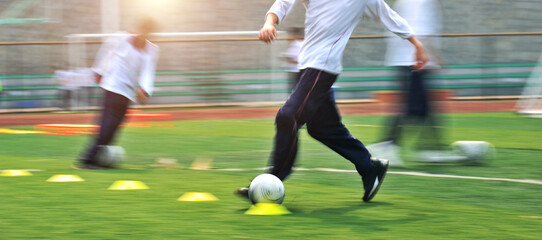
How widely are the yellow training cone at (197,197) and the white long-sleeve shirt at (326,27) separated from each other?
42.1 inches

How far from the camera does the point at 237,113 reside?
16406 mm

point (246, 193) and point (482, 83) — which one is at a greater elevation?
point (246, 193)

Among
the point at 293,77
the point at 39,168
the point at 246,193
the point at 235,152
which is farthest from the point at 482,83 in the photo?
the point at 246,193

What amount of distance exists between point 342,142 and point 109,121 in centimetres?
303

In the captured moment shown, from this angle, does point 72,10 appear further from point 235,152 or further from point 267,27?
point 267,27

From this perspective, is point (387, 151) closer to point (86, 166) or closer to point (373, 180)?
point (373, 180)

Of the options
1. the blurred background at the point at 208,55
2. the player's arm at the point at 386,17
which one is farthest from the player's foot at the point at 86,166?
the blurred background at the point at 208,55

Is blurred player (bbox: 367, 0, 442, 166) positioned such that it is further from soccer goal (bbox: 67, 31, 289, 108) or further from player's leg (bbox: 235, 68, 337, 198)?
Result: soccer goal (bbox: 67, 31, 289, 108)

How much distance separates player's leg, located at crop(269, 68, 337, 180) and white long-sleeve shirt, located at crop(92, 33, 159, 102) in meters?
2.85

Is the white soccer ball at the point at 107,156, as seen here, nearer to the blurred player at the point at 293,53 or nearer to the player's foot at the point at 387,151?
the player's foot at the point at 387,151

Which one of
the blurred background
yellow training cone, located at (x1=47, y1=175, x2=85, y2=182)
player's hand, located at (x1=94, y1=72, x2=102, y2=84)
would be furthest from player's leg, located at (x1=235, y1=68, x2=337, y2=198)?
the blurred background

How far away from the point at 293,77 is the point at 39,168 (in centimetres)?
515

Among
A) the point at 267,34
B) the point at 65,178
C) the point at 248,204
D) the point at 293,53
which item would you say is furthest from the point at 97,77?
the point at 293,53

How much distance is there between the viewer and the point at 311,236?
3936mm
